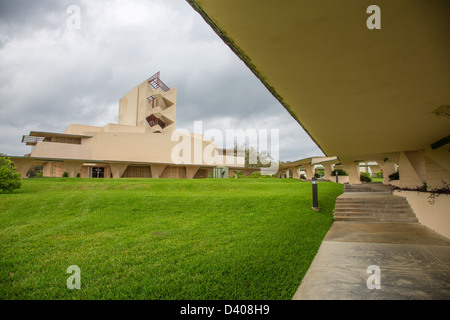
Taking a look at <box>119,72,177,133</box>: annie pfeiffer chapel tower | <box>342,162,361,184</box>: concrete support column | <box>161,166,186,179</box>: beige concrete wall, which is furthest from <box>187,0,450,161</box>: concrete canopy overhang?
<box>119,72,177,133</box>: annie pfeiffer chapel tower

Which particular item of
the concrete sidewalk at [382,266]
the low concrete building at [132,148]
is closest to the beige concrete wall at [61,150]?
the low concrete building at [132,148]

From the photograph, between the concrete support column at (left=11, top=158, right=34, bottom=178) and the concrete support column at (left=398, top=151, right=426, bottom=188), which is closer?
the concrete support column at (left=398, top=151, right=426, bottom=188)

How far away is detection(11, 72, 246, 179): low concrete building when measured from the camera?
103 ft

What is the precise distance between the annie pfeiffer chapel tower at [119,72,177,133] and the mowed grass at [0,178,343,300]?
1380 inches

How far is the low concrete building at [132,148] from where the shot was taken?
103 feet

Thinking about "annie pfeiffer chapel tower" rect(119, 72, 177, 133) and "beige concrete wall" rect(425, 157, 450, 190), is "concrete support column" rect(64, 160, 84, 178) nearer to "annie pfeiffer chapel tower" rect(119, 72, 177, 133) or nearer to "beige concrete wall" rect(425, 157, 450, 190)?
"annie pfeiffer chapel tower" rect(119, 72, 177, 133)

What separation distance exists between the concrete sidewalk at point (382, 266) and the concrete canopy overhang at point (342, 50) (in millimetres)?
2875

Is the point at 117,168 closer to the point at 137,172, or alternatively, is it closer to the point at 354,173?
the point at 137,172

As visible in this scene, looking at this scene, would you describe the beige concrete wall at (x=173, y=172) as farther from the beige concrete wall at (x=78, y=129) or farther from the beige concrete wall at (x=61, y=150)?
the beige concrete wall at (x=78, y=129)

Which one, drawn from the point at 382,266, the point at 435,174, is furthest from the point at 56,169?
the point at 435,174

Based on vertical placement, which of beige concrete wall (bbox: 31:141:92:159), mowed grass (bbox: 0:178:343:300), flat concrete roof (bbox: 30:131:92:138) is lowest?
mowed grass (bbox: 0:178:343:300)

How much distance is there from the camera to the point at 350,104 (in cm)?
372

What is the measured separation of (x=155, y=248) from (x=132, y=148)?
108ft

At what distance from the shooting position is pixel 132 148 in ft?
115
